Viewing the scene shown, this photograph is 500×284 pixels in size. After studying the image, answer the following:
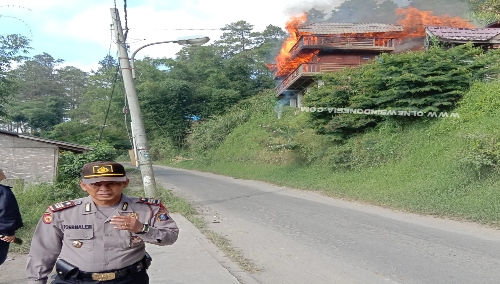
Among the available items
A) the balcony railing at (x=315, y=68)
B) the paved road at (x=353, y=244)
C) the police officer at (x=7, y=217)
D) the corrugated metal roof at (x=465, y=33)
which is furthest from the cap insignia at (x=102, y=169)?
the balcony railing at (x=315, y=68)

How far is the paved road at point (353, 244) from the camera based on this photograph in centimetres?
632

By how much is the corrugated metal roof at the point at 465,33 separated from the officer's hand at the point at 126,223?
23.1 metres

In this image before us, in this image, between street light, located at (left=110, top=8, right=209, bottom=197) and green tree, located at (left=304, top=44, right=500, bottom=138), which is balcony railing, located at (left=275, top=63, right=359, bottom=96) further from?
street light, located at (left=110, top=8, right=209, bottom=197)

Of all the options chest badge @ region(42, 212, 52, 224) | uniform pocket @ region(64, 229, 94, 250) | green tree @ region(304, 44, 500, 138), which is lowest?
uniform pocket @ region(64, 229, 94, 250)

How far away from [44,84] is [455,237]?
236ft

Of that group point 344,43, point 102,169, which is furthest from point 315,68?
point 102,169

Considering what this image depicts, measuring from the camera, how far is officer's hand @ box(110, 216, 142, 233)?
2809 millimetres

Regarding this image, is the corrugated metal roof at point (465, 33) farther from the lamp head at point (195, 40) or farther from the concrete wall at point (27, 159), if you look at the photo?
the concrete wall at point (27, 159)

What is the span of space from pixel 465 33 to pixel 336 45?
9.33m

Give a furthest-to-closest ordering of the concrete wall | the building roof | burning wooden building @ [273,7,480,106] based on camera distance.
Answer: burning wooden building @ [273,7,480,106], the concrete wall, the building roof

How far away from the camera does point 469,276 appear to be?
6.14 metres

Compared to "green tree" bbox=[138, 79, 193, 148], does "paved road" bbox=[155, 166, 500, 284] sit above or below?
below

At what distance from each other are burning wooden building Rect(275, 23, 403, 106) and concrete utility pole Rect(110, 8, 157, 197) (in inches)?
761

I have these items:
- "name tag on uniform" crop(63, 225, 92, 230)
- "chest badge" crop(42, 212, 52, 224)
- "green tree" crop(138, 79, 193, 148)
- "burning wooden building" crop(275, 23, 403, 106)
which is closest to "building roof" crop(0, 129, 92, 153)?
"chest badge" crop(42, 212, 52, 224)
